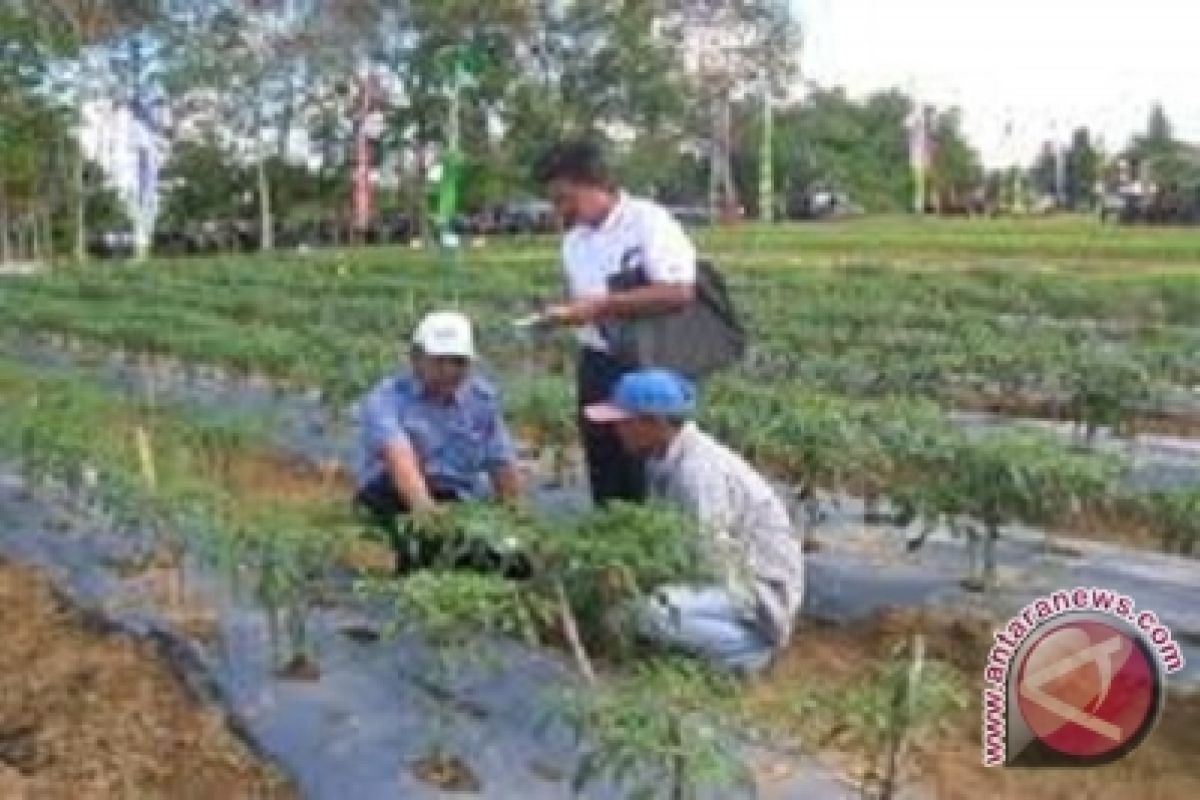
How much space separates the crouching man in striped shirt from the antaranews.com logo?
1465 millimetres

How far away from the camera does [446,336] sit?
19.2ft

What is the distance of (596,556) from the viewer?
4168 mm

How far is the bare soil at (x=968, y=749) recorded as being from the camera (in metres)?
4.46

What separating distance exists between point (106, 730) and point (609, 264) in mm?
1930

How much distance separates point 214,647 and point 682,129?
48.8 m

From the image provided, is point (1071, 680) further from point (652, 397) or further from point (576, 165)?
point (576, 165)

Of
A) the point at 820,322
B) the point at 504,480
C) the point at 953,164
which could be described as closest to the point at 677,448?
the point at 504,480

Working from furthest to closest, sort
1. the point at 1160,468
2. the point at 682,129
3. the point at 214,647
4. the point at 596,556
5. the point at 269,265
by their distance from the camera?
the point at 682,129
the point at 269,265
the point at 1160,468
the point at 214,647
the point at 596,556

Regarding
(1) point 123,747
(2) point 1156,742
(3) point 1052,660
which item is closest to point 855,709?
(3) point 1052,660

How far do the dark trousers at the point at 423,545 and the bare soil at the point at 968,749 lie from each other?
66 centimetres

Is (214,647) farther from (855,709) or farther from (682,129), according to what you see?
(682,129)

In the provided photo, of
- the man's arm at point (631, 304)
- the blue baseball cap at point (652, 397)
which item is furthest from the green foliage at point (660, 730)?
the man's arm at point (631, 304)

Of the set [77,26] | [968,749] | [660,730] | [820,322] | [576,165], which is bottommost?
[968,749]

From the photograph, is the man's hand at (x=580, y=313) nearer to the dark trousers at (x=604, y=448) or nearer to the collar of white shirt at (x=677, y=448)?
the dark trousers at (x=604, y=448)
